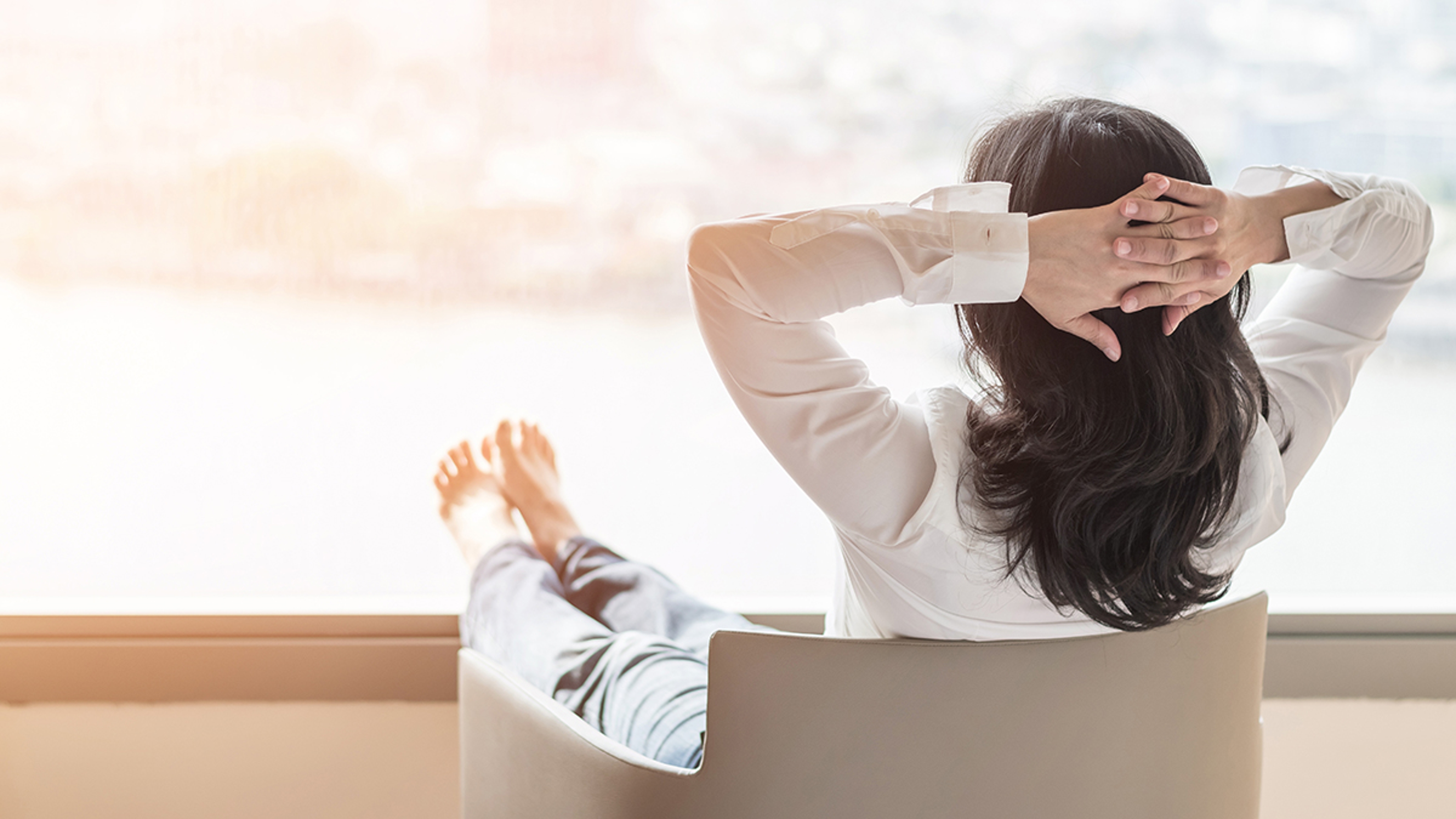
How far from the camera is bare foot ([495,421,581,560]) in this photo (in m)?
1.49

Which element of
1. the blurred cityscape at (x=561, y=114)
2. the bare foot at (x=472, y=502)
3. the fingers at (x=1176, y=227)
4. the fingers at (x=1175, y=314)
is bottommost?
the bare foot at (x=472, y=502)

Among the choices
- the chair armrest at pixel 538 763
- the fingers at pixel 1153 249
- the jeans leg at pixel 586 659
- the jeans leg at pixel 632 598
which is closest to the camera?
the fingers at pixel 1153 249

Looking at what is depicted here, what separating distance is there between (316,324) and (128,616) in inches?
21.0

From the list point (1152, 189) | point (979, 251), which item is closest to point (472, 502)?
point (979, 251)

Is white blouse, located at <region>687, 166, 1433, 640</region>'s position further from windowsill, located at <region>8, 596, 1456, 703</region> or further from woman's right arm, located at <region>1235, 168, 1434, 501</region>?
windowsill, located at <region>8, 596, 1456, 703</region>

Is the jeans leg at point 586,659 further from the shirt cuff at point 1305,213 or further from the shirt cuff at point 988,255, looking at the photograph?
the shirt cuff at point 1305,213

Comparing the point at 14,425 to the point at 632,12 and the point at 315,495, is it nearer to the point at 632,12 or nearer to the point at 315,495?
the point at 315,495

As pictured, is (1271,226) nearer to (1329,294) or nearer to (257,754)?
(1329,294)

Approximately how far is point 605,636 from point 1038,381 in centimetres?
67

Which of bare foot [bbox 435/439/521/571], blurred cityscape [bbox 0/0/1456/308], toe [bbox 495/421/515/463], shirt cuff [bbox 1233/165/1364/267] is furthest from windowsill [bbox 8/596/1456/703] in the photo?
shirt cuff [bbox 1233/165/1364/267]

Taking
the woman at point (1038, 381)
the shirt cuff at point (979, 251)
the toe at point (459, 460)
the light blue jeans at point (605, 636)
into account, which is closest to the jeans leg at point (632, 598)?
the light blue jeans at point (605, 636)

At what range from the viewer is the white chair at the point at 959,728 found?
78 cm

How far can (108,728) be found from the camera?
1.48 meters

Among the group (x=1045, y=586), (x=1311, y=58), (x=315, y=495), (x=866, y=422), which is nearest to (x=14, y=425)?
(x=315, y=495)
